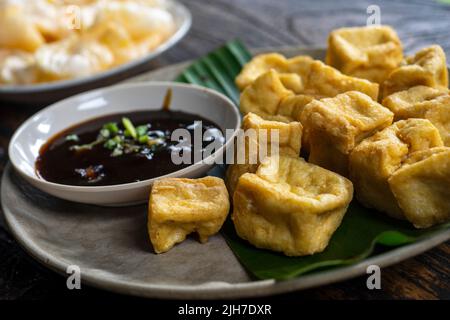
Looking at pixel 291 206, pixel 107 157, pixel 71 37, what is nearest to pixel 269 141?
pixel 291 206

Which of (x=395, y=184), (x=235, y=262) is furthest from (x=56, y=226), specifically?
(x=395, y=184)

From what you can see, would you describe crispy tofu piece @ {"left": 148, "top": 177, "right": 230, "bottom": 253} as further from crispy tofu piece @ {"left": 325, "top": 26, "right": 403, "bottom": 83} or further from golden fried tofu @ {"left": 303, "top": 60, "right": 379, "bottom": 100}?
crispy tofu piece @ {"left": 325, "top": 26, "right": 403, "bottom": 83}

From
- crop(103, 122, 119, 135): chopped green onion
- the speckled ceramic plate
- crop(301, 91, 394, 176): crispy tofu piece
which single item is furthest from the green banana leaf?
crop(103, 122, 119, 135): chopped green onion

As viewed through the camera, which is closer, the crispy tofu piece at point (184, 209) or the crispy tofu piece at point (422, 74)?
the crispy tofu piece at point (184, 209)

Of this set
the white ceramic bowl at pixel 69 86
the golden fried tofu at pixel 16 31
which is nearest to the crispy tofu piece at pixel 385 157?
the white ceramic bowl at pixel 69 86

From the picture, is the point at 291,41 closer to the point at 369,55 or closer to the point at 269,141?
the point at 369,55

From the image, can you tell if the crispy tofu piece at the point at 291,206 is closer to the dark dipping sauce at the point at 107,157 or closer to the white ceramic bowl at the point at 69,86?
the dark dipping sauce at the point at 107,157

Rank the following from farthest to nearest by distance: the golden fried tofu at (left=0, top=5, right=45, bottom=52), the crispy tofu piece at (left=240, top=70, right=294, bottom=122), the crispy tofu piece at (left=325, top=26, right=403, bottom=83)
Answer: the golden fried tofu at (left=0, top=5, right=45, bottom=52) → the crispy tofu piece at (left=325, top=26, right=403, bottom=83) → the crispy tofu piece at (left=240, top=70, right=294, bottom=122)
